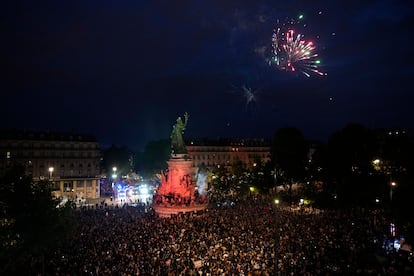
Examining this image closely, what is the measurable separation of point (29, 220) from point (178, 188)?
2741 centimetres

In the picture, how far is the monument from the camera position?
1865 inches

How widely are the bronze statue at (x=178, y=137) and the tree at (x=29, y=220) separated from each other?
27054 millimetres

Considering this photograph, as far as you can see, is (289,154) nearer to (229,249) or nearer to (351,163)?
(351,163)

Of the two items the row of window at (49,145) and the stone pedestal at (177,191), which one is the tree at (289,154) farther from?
the row of window at (49,145)

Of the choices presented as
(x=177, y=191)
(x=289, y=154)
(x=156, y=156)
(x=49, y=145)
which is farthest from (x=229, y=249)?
(x=156, y=156)

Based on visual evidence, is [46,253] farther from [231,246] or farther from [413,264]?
[413,264]

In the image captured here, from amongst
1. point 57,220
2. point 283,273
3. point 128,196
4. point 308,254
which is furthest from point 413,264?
point 128,196

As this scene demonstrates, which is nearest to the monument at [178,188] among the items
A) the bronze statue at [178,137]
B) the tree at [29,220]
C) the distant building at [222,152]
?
the bronze statue at [178,137]

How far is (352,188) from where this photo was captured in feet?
168

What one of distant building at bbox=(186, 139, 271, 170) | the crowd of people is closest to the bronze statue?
the crowd of people

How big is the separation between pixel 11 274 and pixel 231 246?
12.7 meters

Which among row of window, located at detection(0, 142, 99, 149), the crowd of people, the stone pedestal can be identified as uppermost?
row of window, located at detection(0, 142, 99, 149)

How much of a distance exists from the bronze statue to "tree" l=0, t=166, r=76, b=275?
2705 centimetres

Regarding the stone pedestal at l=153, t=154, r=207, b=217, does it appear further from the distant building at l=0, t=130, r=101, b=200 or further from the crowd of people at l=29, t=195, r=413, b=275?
the distant building at l=0, t=130, r=101, b=200
